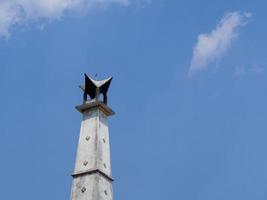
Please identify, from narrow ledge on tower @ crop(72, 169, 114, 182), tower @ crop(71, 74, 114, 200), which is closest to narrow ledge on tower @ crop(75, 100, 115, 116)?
tower @ crop(71, 74, 114, 200)

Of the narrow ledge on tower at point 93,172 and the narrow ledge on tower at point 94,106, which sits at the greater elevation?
the narrow ledge on tower at point 94,106

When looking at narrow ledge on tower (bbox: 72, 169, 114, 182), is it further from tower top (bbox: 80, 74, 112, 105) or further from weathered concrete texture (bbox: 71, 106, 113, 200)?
tower top (bbox: 80, 74, 112, 105)

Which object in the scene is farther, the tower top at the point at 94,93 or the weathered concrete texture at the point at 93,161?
the tower top at the point at 94,93

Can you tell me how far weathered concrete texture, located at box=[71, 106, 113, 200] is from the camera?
30625mm

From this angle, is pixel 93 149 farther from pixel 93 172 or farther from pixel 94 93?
pixel 94 93

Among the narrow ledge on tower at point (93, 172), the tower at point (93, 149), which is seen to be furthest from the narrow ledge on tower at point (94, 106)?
the narrow ledge on tower at point (93, 172)

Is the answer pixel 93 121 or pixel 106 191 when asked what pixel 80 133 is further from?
pixel 106 191

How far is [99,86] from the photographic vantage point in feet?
115

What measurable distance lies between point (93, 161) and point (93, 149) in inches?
32.1

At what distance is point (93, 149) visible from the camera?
32094 millimetres

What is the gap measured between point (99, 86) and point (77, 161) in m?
5.13

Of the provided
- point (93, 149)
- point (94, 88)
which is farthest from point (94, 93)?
point (93, 149)

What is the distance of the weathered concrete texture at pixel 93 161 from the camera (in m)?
30.6

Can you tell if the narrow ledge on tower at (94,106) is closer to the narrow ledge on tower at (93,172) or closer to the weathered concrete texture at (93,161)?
the weathered concrete texture at (93,161)
